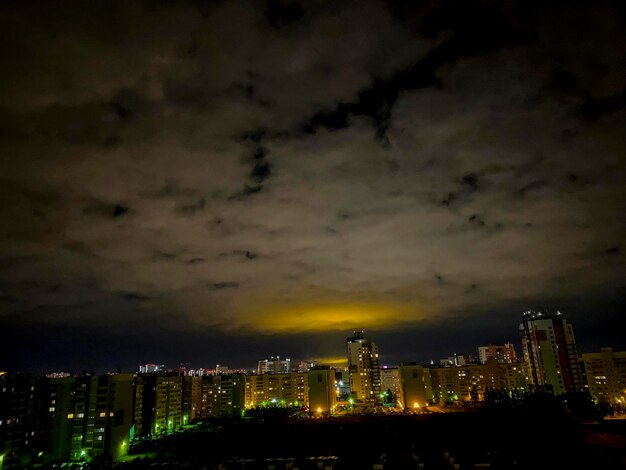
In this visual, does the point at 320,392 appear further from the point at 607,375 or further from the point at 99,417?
the point at 607,375

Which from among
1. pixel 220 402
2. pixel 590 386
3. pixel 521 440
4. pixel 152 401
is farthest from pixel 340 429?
pixel 590 386

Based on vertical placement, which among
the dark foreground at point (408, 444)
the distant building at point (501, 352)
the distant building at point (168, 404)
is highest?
the distant building at point (501, 352)

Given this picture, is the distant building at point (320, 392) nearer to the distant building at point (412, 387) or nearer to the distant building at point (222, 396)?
the distant building at point (222, 396)

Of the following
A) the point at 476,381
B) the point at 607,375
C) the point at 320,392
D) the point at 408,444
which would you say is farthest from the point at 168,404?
the point at 607,375

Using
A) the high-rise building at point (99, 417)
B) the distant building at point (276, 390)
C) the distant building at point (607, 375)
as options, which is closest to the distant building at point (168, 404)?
the high-rise building at point (99, 417)

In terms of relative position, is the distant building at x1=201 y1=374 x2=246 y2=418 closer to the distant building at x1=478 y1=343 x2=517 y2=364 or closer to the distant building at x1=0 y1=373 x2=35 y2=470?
the distant building at x1=0 y1=373 x2=35 y2=470

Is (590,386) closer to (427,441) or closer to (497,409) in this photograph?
(497,409)
